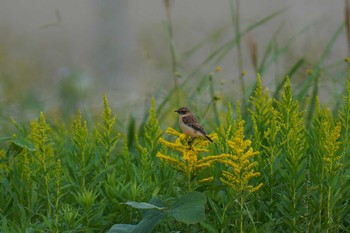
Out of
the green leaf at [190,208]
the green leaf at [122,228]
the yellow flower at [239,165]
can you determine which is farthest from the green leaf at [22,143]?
the yellow flower at [239,165]

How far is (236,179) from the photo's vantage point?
3791 millimetres

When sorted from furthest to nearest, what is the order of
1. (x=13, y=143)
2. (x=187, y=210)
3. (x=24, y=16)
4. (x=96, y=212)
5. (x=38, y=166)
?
(x=24, y=16), (x=38, y=166), (x=13, y=143), (x=96, y=212), (x=187, y=210)

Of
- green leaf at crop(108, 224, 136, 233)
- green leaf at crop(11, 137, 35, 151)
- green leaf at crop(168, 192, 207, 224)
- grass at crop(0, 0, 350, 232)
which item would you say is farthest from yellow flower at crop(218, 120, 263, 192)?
green leaf at crop(11, 137, 35, 151)

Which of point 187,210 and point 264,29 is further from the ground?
point 187,210

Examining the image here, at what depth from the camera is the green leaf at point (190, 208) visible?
3.72 m

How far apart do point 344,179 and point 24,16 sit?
69.6 ft

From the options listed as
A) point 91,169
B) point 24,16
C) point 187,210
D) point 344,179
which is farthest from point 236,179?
point 24,16

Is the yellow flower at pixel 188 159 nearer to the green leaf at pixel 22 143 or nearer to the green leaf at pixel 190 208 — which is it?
the green leaf at pixel 190 208

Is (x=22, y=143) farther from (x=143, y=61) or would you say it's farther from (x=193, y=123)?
(x=143, y=61)

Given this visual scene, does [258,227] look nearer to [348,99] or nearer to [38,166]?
[348,99]

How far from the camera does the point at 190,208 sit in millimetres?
3744

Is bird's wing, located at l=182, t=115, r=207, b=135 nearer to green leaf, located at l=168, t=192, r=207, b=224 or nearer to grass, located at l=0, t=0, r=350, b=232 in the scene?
grass, located at l=0, t=0, r=350, b=232

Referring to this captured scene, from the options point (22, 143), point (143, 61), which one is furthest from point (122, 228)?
point (143, 61)

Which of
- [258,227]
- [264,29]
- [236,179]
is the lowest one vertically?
[264,29]
